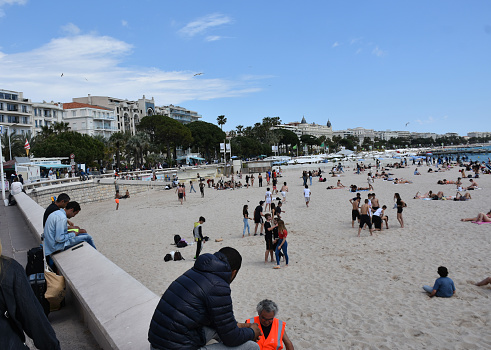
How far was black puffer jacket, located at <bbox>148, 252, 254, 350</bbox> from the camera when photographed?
2.33 metres

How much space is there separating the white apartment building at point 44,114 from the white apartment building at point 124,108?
14518 millimetres

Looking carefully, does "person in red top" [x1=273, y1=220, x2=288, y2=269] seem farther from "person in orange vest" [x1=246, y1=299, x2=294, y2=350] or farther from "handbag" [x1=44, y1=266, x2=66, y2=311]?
"handbag" [x1=44, y1=266, x2=66, y2=311]

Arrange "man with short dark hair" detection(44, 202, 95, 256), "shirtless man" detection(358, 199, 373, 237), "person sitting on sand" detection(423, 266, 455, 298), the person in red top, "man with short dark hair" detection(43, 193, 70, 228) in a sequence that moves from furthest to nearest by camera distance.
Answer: "shirtless man" detection(358, 199, 373, 237) < the person in red top < "person sitting on sand" detection(423, 266, 455, 298) < "man with short dark hair" detection(43, 193, 70, 228) < "man with short dark hair" detection(44, 202, 95, 256)

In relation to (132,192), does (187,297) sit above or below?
above

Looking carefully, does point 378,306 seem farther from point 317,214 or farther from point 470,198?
point 470,198

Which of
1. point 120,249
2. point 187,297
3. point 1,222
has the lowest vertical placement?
point 120,249

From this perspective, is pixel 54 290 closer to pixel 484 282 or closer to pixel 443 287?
pixel 443 287

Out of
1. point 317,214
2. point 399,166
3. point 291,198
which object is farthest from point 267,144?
point 317,214

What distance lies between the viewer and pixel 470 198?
2081 cm

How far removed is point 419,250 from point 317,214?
7985mm

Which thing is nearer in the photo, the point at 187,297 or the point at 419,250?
the point at 187,297

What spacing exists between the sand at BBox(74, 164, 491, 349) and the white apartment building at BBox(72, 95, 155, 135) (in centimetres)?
7069

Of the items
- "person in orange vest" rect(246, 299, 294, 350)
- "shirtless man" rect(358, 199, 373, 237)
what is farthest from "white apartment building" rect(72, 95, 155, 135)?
"person in orange vest" rect(246, 299, 294, 350)

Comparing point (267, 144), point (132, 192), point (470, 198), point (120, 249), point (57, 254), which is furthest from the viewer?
point (267, 144)
